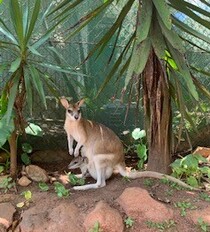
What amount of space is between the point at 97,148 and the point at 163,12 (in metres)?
1.70

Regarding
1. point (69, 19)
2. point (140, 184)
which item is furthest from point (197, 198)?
point (69, 19)

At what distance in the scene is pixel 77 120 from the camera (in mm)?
4156

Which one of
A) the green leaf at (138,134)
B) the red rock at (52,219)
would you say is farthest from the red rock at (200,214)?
the green leaf at (138,134)

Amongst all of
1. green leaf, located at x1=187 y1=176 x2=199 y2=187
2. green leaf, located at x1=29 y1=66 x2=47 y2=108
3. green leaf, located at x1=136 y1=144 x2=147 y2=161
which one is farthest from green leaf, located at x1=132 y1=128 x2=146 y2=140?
green leaf, located at x1=29 y1=66 x2=47 y2=108

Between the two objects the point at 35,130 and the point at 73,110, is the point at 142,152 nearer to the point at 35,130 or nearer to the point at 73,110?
the point at 73,110

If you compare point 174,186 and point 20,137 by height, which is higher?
point 20,137

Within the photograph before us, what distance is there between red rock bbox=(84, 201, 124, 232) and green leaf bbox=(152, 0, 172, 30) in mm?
1645

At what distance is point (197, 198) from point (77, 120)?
4.70 feet

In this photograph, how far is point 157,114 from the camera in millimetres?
3932

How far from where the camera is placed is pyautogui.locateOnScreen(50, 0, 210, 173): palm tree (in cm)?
313

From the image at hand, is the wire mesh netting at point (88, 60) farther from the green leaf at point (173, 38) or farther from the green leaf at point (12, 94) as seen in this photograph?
the green leaf at point (173, 38)

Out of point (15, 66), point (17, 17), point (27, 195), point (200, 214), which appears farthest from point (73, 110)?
point (200, 214)

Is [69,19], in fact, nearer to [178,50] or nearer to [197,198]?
[178,50]

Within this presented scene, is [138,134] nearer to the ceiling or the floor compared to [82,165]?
nearer to the ceiling
